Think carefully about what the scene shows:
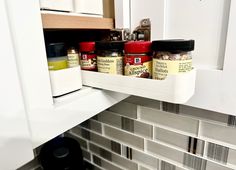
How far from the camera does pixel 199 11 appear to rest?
15.3 inches

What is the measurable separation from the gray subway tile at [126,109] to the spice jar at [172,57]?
30 centimetres

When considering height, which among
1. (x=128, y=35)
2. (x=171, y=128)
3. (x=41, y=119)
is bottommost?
(x=171, y=128)

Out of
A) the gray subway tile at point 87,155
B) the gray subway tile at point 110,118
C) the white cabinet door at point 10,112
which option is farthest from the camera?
the gray subway tile at point 87,155

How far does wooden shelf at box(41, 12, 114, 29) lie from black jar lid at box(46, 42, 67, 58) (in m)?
0.03

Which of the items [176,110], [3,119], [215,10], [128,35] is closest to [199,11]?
[215,10]

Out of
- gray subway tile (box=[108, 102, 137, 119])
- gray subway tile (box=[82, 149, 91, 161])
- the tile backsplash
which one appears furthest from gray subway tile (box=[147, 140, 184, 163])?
gray subway tile (box=[82, 149, 91, 161])

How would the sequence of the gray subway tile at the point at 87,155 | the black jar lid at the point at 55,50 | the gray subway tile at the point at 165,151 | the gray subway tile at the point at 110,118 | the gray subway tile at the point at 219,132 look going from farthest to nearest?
the gray subway tile at the point at 87,155 < the gray subway tile at the point at 110,118 < the gray subway tile at the point at 165,151 < the gray subway tile at the point at 219,132 < the black jar lid at the point at 55,50

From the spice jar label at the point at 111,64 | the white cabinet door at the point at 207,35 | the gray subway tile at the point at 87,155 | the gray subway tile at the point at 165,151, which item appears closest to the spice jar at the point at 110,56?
the spice jar label at the point at 111,64

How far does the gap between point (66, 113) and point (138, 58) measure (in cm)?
17

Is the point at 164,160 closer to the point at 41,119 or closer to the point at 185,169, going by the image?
the point at 185,169

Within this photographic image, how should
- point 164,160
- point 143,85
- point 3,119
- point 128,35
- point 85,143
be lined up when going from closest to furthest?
point 3,119, point 143,85, point 128,35, point 164,160, point 85,143

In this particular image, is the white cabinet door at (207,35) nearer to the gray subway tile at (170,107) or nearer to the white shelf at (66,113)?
the gray subway tile at (170,107)

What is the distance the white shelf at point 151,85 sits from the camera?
32 cm

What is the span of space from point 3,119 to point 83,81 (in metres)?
0.20
